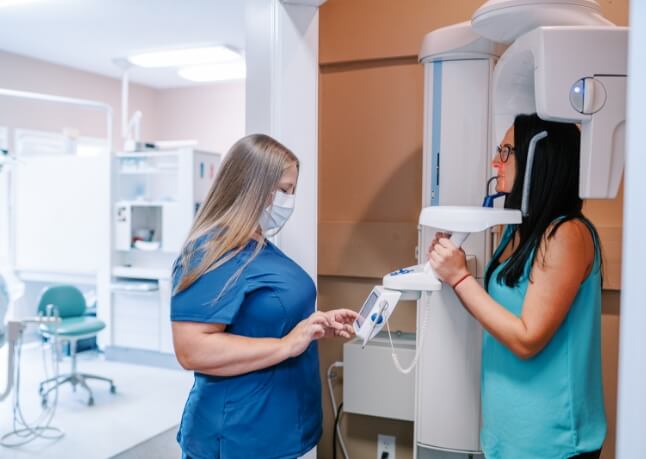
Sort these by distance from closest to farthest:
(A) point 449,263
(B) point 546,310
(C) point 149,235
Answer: (B) point 546,310 < (A) point 449,263 < (C) point 149,235

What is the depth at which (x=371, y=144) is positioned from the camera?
2234mm

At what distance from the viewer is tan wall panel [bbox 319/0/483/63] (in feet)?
6.78

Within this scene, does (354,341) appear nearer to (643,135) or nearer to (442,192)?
(442,192)

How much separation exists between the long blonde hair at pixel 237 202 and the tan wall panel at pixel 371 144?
0.86 m

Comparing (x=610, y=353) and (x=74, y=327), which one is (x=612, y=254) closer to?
(x=610, y=353)

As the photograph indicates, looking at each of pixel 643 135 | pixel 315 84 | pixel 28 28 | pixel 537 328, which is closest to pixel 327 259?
pixel 315 84

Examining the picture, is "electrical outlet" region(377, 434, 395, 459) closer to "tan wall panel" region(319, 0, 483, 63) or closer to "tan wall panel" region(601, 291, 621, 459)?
"tan wall panel" region(601, 291, 621, 459)

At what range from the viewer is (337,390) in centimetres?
234

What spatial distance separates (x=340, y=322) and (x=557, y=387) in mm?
502

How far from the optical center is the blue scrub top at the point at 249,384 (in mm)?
1289

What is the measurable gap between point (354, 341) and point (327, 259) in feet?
1.16

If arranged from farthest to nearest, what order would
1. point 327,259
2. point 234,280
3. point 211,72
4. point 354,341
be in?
point 211,72
point 327,259
point 354,341
point 234,280

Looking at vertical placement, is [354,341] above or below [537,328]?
below

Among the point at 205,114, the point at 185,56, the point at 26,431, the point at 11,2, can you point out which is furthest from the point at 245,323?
the point at 205,114
